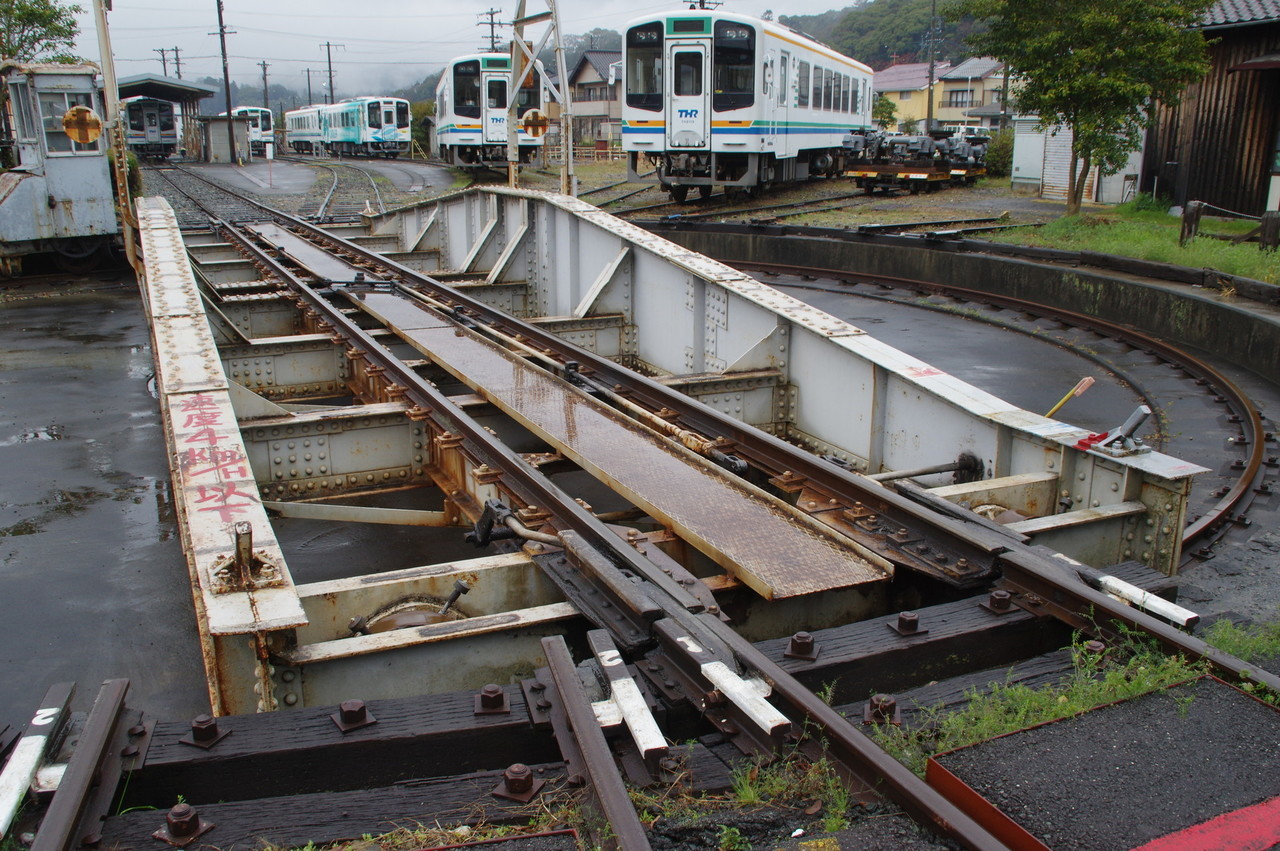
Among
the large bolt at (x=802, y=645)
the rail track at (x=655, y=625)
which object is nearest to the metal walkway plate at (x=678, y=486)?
the rail track at (x=655, y=625)

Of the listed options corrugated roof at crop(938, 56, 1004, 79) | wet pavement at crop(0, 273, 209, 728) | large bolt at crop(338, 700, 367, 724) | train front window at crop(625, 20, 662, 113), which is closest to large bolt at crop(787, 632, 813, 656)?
large bolt at crop(338, 700, 367, 724)

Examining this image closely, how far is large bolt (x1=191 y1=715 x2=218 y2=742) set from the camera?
2.55 meters

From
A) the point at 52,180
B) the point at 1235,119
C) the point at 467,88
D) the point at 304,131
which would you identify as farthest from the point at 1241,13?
the point at 304,131

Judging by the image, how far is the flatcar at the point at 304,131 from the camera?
60.5 m

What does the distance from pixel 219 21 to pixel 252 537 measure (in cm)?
6354

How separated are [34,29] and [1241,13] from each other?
95.1 ft

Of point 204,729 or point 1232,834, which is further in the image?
point 204,729

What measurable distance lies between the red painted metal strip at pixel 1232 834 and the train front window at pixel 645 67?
20.2 m

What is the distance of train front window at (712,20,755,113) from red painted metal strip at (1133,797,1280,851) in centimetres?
1972

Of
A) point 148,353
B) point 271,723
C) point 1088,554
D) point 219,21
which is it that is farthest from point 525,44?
point 219,21

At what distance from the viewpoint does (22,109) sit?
1573 cm

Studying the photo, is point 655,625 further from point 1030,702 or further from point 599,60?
point 599,60

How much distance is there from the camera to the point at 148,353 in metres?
10.5

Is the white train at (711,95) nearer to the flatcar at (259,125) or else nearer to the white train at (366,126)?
the white train at (366,126)
